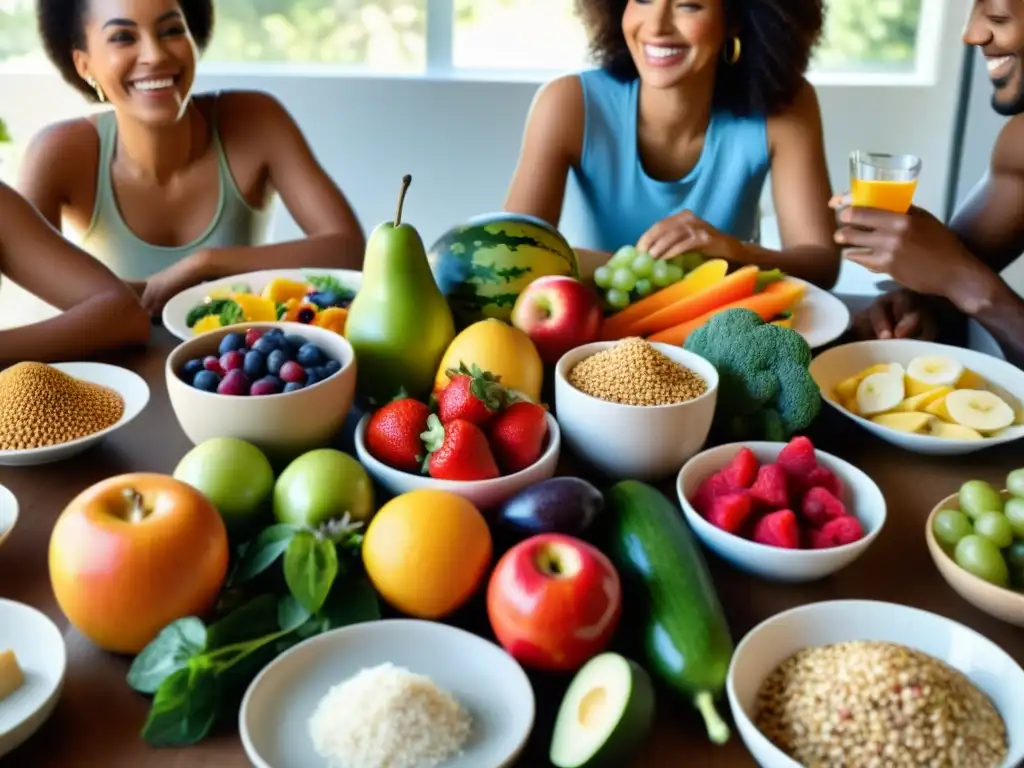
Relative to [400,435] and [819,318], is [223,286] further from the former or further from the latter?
[819,318]

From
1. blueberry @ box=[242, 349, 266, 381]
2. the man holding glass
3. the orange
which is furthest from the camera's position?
the man holding glass

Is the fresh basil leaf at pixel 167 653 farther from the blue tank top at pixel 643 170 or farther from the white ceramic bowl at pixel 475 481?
the blue tank top at pixel 643 170

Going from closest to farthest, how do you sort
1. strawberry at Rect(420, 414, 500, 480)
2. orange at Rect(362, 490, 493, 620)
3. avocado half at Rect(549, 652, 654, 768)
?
1. avocado half at Rect(549, 652, 654, 768)
2. orange at Rect(362, 490, 493, 620)
3. strawberry at Rect(420, 414, 500, 480)

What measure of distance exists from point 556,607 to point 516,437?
22 cm

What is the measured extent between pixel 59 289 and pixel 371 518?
76 centimetres

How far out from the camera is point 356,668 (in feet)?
2.16

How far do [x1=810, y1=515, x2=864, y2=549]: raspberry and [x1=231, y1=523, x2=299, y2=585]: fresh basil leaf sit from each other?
0.42 m

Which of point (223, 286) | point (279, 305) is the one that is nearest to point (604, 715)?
point (279, 305)

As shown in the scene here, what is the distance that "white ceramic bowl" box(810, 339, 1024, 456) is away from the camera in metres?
0.99

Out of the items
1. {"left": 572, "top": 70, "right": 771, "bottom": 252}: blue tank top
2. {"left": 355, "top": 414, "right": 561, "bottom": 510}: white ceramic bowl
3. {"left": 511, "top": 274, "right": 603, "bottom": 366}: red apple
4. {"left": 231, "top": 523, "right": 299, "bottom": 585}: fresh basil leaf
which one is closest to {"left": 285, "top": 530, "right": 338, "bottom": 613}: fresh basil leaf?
{"left": 231, "top": 523, "right": 299, "bottom": 585}: fresh basil leaf

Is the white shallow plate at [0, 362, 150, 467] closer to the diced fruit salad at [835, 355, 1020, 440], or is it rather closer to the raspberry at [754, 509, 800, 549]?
the raspberry at [754, 509, 800, 549]

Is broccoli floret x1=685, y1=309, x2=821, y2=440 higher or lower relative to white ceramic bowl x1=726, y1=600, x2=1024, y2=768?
higher

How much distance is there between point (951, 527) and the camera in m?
0.78

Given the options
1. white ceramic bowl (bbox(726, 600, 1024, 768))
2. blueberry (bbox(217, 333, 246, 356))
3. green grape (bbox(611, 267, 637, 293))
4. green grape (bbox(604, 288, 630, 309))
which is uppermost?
blueberry (bbox(217, 333, 246, 356))
